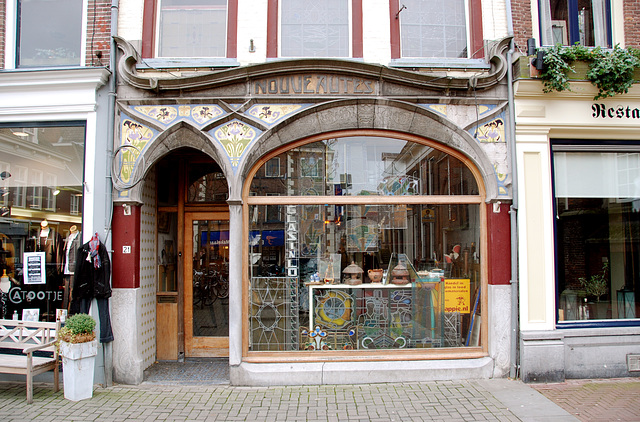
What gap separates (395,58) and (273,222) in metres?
3.19

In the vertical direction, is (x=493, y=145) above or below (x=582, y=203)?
above

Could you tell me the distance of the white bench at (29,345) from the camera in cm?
525

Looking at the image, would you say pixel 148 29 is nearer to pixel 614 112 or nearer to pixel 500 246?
pixel 500 246

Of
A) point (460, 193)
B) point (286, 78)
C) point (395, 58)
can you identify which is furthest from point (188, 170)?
point (460, 193)

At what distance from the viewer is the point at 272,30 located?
6.53m

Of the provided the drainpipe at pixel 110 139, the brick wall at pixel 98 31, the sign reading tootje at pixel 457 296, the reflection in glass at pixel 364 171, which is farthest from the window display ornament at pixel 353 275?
the brick wall at pixel 98 31

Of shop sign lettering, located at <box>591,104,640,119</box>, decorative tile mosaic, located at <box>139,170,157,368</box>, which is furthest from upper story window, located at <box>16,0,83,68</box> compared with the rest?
shop sign lettering, located at <box>591,104,640,119</box>

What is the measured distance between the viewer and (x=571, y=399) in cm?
538

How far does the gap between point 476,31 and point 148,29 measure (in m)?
5.16

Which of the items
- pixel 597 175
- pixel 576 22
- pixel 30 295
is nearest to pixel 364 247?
pixel 597 175

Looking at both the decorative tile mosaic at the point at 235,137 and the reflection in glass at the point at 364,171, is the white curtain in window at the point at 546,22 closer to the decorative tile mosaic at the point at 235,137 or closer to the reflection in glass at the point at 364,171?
the reflection in glass at the point at 364,171

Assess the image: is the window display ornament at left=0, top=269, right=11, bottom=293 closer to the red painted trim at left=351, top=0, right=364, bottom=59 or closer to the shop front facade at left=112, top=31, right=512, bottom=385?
the shop front facade at left=112, top=31, right=512, bottom=385

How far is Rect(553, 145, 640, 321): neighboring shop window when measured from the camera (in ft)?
21.5

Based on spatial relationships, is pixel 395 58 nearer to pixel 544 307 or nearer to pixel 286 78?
pixel 286 78
